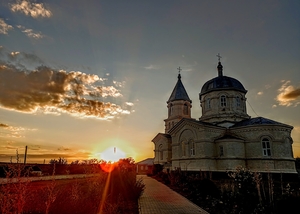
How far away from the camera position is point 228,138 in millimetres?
25062

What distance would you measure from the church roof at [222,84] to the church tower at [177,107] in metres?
6.46

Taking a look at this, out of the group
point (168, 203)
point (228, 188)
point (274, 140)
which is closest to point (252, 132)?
point (274, 140)

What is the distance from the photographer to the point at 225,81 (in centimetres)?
3080

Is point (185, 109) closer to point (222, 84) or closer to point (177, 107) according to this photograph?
point (177, 107)

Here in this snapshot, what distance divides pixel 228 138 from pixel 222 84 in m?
8.78

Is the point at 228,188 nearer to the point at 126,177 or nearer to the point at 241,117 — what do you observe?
the point at 126,177

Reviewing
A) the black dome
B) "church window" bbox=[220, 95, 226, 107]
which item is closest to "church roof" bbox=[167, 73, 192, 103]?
the black dome

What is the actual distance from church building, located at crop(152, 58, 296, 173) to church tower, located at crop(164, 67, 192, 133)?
20.0 ft


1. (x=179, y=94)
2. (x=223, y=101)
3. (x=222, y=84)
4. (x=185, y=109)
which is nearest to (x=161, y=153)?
(x=185, y=109)

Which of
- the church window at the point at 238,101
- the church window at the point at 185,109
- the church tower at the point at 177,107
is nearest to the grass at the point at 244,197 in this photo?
the church window at the point at 238,101

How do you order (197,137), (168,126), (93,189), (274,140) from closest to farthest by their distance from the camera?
(93,189), (274,140), (197,137), (168,126)

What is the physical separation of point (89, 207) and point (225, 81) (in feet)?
88.9

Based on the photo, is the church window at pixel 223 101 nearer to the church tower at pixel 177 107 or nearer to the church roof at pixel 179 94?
the church tower at pixel 177 107

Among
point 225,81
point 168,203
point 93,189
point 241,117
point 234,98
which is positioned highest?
point 225,81
